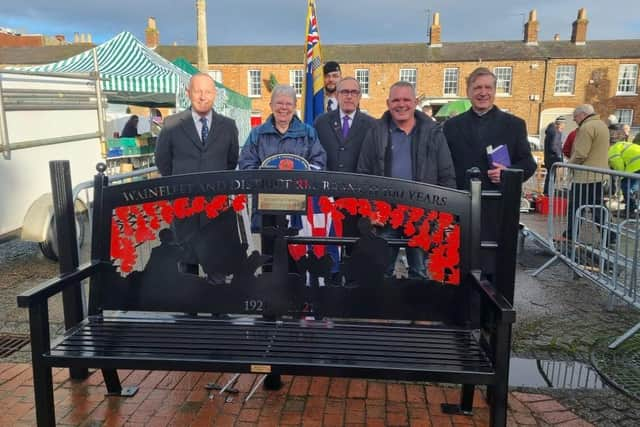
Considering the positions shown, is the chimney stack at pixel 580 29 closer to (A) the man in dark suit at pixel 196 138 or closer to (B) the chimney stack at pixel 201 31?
(B) the chimney stack at pixel 201 31

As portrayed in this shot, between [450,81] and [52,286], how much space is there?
37142 millimetres

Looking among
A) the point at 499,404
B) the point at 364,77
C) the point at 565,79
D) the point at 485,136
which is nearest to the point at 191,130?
the point at 485,136

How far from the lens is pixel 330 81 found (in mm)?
5238

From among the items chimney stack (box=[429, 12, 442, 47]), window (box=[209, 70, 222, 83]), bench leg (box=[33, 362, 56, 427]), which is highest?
chimney stack (box=[429, 12, 442, 47])

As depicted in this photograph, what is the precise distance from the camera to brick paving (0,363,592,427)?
2.67 meters

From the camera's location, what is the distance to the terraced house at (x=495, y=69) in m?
34.9

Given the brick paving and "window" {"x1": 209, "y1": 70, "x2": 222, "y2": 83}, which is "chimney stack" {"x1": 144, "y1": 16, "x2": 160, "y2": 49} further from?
the brick paving

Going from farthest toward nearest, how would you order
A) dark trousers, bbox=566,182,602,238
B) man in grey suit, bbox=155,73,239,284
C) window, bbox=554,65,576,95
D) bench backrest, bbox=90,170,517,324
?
window, bbox=554,65,576,95
dark trousers, bbox=566,182,602,238
man in grey suit, bbox=155,73,239,284
bench backrest, bbox=90,170,517,324

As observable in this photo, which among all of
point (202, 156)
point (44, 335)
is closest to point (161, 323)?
point (44, 335)

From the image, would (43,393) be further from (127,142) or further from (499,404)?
(127,142)

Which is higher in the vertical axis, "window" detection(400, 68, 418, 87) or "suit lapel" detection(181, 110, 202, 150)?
"window" detection(400, 68, 418, 87)

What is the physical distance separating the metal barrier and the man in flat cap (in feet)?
8.15

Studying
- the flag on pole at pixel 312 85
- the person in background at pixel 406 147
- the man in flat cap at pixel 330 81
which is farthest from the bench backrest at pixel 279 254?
the man in flat cap at pixel 330 81

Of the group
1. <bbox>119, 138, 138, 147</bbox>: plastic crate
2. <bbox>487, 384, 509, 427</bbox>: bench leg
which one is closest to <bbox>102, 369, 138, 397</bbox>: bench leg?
<bbox>487, 384, 509, 427</bbox>: bench leg
